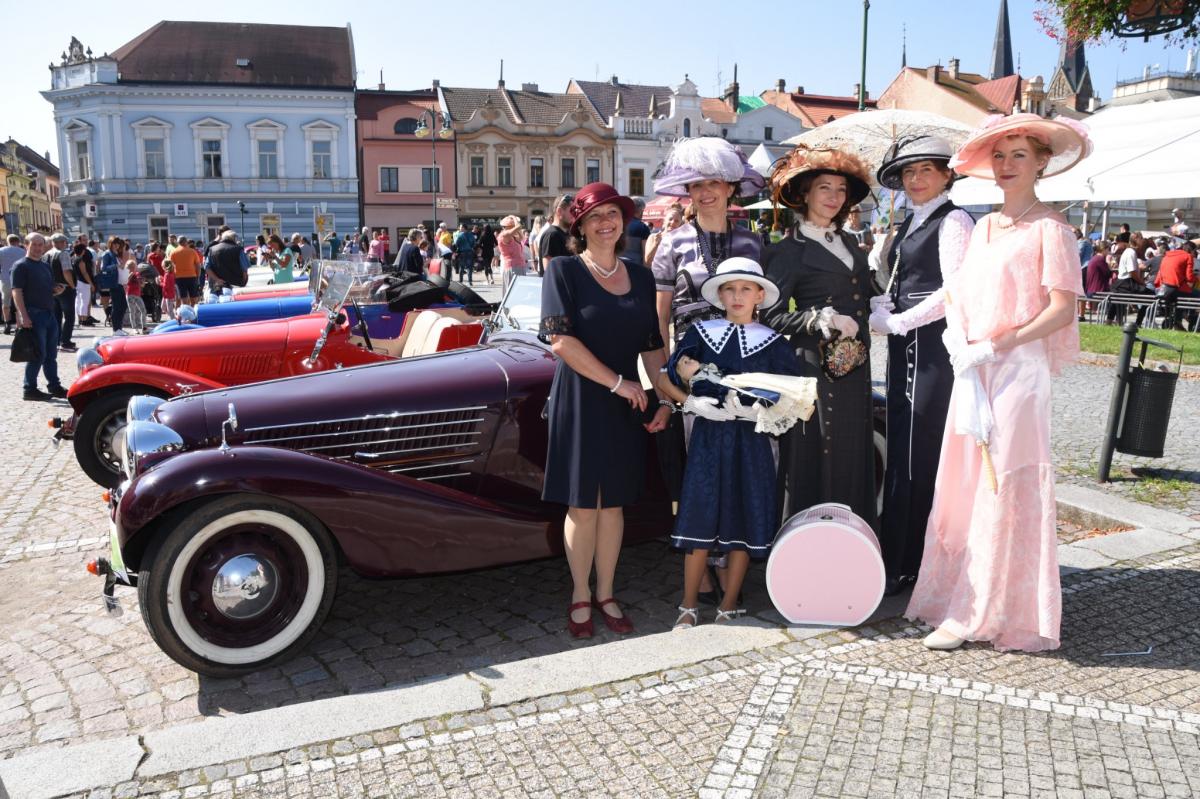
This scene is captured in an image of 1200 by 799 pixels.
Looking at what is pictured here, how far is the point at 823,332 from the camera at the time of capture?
3.87 meters

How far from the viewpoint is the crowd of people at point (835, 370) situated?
11.6ft

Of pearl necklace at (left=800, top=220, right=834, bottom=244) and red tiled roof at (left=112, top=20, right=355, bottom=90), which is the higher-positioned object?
red tiled roof at (left=112, top=20, right=355, bottom=90)

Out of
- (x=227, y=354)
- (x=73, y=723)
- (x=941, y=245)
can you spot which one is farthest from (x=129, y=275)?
(x=941, y=245)

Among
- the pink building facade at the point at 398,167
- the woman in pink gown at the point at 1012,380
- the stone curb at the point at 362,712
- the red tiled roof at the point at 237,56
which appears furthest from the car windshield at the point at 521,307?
the pink building facade at the point at 398,167

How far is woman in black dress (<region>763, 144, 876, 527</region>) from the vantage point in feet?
12.8

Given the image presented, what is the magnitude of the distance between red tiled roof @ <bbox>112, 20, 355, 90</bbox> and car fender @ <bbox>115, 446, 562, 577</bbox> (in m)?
46.2

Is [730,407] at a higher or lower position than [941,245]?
lower

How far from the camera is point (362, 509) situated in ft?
12.1

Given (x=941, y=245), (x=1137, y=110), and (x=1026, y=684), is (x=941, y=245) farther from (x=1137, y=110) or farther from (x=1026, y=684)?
(x=1137, y=110)

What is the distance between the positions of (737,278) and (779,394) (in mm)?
513

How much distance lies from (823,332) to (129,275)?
53.1ft

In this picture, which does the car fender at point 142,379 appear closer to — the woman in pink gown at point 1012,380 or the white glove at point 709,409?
the white glove at point 709,409

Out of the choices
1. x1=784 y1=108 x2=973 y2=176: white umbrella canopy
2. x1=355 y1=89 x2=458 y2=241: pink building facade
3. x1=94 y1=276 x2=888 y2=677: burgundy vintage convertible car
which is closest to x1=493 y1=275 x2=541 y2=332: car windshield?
x1=94 y1=276 x2=888 y2=677: burgundy vintage convertible car

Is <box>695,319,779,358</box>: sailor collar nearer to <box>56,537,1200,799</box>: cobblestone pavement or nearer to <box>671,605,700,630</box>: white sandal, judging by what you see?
<box>671,605,700,630</box>: white sandal
